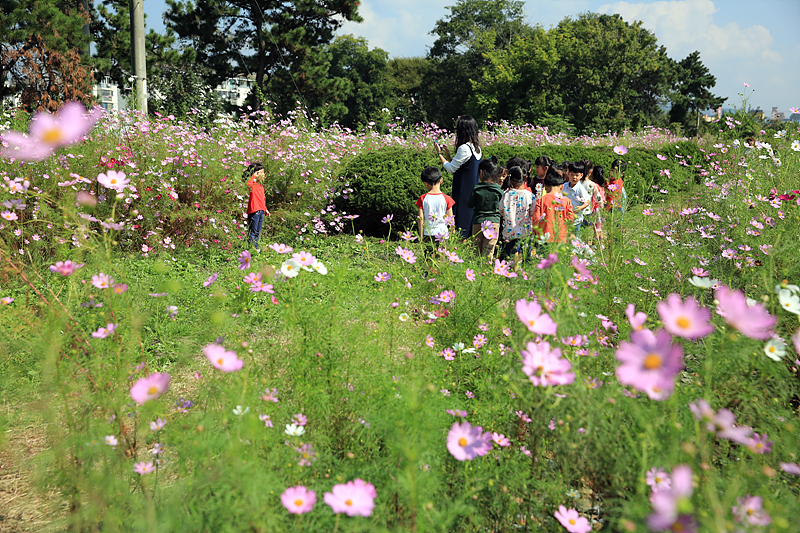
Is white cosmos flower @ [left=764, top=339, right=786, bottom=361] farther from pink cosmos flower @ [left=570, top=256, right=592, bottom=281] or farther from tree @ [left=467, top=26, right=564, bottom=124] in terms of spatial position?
tree @ [left=467, top=26, right=564, bottom=124]

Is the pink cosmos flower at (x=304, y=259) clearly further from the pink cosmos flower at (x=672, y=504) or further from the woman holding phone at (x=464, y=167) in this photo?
the woman holding phone at (x=464, y=167)

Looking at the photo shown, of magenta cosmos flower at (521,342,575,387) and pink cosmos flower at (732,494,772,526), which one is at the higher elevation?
magenta cosmos flower at (521,342,575,387)

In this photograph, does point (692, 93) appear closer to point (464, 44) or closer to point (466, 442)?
point (464, 44)

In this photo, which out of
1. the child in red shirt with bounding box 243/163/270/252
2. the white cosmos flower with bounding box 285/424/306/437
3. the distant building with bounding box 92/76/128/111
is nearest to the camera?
the white cosmos flower with bounding box 285/424/306/437

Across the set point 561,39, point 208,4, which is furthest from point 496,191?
point 561,39

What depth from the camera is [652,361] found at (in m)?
0.81

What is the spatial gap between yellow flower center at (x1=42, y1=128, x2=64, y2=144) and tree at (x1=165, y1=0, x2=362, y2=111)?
21804mm

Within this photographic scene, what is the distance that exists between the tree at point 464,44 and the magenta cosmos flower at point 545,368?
36990mm

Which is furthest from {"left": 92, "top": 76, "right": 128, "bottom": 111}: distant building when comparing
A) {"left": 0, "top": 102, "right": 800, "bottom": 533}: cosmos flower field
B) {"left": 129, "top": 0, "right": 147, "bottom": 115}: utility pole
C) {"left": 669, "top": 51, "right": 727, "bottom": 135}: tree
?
{"left": 669, "top": 51, "right": 727, "bottom": 135}: tree

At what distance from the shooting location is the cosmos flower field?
107 centimetres

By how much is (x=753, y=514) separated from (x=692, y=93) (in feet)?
159

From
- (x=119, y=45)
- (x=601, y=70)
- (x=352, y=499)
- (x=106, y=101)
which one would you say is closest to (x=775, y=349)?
(x=352, y=499)

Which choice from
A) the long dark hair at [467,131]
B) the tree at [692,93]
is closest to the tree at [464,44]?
the tree at [692,93]

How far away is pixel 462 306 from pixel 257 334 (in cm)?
90
